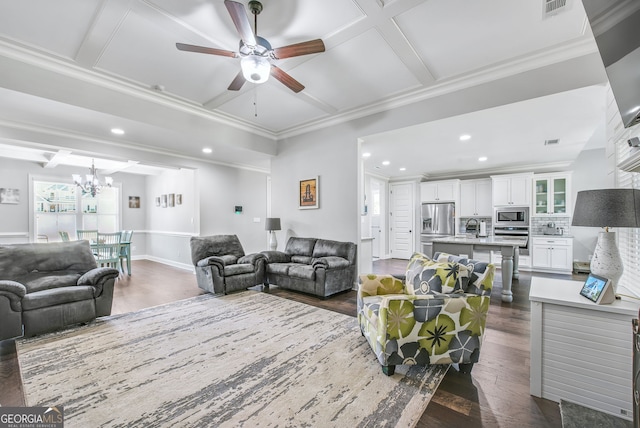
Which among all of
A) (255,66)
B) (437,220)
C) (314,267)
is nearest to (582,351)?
(314,267)

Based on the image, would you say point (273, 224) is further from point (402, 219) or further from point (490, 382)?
point (402, 219)

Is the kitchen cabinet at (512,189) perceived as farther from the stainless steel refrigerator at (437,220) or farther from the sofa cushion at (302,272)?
the sofa cushion at (302,272)

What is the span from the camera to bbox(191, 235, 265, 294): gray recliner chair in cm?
412

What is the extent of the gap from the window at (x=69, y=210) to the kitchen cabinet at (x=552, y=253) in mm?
10945

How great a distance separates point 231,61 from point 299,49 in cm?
106

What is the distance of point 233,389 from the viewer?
189 cm

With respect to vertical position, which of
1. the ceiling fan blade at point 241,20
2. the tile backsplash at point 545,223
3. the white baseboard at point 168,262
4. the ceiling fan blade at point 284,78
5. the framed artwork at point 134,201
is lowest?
the white baseboard at point 168,262

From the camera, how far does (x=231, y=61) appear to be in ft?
9.59

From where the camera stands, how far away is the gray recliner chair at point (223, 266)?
4125 mm

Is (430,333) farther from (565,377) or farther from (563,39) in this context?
(563,39)

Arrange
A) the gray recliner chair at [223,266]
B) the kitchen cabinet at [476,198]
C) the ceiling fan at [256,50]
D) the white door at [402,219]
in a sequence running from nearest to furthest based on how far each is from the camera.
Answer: the ceiling fan at [256,50], the gray recliner chair at [223,266], the kitchen cabinet at [476,198], the white door at [402,219]

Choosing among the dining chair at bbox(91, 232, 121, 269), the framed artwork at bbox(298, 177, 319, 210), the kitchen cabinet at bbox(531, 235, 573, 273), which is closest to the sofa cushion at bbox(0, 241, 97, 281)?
the dining chair at bbox(91, 232, 121, 269)

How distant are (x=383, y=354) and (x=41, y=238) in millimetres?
8817

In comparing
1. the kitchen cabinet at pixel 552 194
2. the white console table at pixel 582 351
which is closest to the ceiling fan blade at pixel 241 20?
the white console table at pixel 582 351
